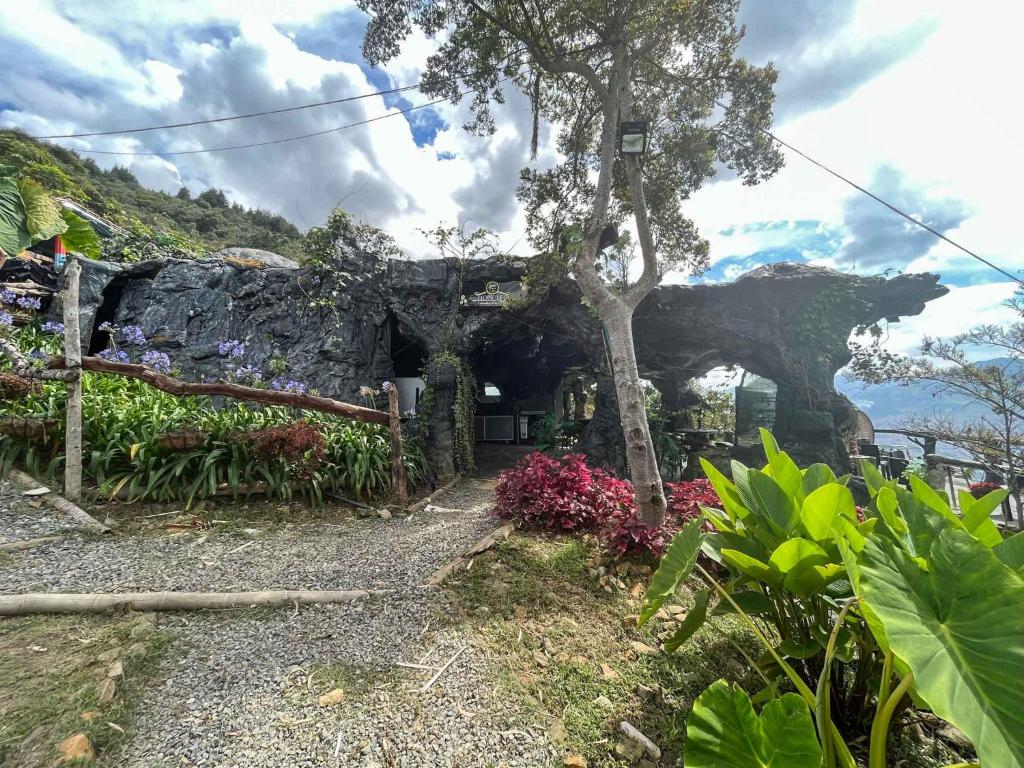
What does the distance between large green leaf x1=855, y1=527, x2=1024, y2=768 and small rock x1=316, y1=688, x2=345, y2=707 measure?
180cm

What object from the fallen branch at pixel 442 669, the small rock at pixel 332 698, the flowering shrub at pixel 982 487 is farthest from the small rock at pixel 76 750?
the flowering shrub at pixel 982 487

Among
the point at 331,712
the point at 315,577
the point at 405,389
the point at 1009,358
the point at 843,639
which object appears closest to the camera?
the point at 843,639

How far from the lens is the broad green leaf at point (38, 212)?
1.78 metres

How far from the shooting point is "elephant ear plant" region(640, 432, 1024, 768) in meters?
0.72

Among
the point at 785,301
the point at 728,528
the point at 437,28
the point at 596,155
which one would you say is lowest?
the point at 728,528

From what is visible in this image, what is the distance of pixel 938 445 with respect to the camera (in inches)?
224

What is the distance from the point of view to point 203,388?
3.89 metres

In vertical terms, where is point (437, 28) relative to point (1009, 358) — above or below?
above

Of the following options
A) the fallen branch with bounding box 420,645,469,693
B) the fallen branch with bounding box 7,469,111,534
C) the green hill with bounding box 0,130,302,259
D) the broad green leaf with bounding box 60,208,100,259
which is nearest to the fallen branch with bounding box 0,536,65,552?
the fallen branch with bounding box 7,469,111,534

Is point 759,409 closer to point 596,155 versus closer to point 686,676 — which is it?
point 596,155

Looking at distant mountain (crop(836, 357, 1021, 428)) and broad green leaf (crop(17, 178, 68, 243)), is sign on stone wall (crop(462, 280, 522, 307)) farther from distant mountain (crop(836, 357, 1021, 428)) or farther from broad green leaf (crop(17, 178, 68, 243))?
distant mountain (crop(836, 357, 1021, 428))

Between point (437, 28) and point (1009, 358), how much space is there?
6.67 meters

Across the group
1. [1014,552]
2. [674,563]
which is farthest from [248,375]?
[1014,552]

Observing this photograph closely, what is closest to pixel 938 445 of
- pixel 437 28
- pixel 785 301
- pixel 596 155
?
pixel 785 301
